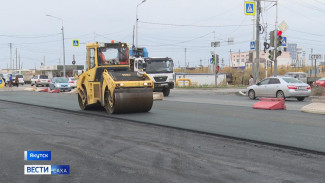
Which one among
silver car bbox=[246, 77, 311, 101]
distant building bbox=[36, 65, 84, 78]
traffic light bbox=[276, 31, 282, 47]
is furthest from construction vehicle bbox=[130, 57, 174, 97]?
distant building bbox=[36, 65, 84, 78]

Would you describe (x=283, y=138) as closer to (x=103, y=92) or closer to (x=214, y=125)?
(x=214, y=125)

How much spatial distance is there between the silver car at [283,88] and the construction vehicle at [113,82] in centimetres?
1078

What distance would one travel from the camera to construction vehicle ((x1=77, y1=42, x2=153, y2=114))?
1399 centimetres

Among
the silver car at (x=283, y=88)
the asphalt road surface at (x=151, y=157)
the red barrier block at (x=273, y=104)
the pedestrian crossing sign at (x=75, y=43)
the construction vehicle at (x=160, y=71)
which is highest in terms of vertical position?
the pedestrian crossing sign at (x=75, y=43)

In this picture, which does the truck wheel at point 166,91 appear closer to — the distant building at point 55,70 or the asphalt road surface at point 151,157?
the asphalt road surface at point 151,157

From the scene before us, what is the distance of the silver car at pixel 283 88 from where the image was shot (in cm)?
2255

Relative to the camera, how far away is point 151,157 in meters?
7.03

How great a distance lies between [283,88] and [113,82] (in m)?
12.4

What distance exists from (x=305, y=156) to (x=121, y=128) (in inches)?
207

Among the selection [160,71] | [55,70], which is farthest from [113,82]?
[55,70]

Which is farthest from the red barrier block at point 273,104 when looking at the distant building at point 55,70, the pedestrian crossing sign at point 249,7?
the distant building at point 55,70

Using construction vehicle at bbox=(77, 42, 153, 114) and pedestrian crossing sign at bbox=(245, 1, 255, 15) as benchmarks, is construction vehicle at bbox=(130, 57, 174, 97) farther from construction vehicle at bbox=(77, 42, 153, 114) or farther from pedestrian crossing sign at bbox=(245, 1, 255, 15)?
construction vehicle at bbox=(77, 42, 153, 114)

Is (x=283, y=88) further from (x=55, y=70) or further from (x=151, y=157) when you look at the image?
(x=55, y=70)

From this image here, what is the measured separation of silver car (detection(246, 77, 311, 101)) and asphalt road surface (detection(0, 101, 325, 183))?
547 inches
